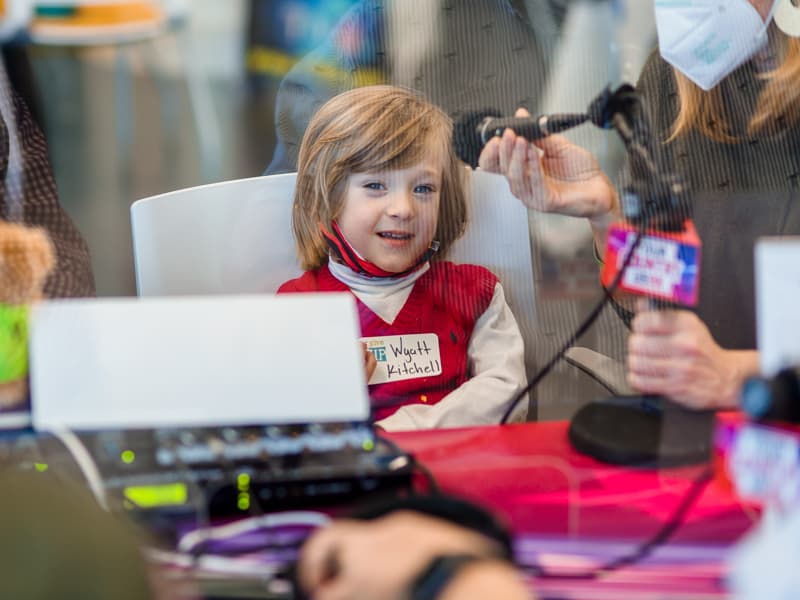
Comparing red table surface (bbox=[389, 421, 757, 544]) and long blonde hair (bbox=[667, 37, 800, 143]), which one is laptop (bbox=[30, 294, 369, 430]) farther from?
long blonde hair (bbox=[667, 37, 800, 143])

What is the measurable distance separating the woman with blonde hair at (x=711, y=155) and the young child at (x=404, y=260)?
0.10 meters

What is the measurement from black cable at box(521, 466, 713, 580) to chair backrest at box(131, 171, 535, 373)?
1.01ft

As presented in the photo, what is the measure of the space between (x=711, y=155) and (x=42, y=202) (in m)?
0.72

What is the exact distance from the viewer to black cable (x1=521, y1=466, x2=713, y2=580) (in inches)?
24.0

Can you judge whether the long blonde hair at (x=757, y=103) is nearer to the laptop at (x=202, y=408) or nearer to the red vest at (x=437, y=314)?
the red vest at (x=437, y=314)

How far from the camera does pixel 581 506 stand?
718mm

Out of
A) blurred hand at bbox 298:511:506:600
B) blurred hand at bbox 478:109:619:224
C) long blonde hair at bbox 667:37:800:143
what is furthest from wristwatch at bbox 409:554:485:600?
long blonde hair at bbox 667:37:800:143

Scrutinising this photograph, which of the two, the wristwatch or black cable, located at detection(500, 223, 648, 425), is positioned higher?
black cable, located at detection(500, 223, 648, 425)

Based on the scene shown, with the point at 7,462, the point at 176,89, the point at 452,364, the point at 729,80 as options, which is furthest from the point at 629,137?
the point at 7,462

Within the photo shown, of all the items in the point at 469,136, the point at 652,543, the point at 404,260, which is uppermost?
the point at 469,136

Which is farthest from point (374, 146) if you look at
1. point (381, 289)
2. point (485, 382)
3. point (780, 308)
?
point (780, 308)

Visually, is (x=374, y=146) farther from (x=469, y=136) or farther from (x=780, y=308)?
(x=780, y=308)

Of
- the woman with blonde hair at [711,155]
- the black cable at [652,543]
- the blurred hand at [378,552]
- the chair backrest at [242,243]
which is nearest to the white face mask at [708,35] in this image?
the woman with blonde hair at [711,155]

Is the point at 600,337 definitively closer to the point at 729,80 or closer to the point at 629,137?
the point at 629,137
